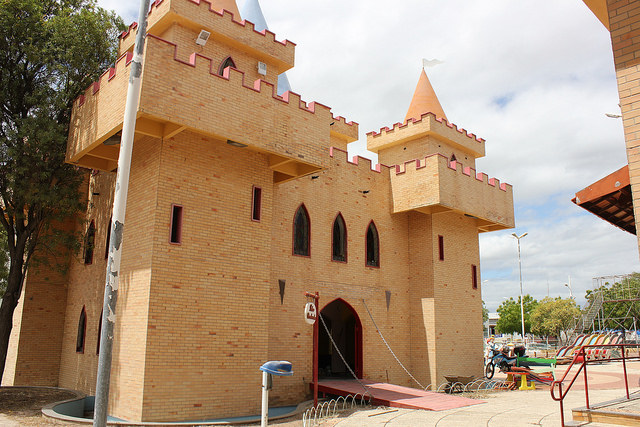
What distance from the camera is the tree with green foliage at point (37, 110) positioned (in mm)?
13320

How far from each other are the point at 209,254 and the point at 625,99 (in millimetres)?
8470

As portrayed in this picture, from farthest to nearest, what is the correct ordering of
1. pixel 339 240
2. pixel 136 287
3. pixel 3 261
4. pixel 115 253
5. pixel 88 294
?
1. pixel 339 240
2. pixel 3 261
3. pixel 88 294
4. pixel 136 287
5. pixel 115 253

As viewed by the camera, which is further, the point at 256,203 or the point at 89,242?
the point at 89,242

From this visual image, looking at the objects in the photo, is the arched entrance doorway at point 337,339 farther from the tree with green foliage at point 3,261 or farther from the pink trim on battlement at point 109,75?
the pink trim on battlement at point 109,75

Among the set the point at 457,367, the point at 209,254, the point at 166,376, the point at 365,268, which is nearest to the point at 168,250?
the point at 209,254

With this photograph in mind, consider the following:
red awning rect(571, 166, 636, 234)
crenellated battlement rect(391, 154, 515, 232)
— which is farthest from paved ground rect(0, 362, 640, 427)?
crenellated battlement rect(391, 154, 515, 232)

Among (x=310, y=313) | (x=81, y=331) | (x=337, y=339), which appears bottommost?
(x=337, y=339)

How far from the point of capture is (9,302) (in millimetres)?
13750

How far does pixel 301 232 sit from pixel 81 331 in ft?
22.7

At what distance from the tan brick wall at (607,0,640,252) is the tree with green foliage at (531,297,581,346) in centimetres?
5246

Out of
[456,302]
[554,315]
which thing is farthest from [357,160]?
[554,315]

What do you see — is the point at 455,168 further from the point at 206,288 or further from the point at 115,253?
the point at 115,253

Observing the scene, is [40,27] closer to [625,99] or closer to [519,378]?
[625,99]

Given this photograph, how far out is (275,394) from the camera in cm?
1327
